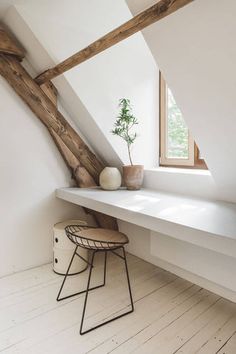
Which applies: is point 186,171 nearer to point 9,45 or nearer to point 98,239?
point 98,239

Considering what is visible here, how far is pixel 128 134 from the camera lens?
2764mm

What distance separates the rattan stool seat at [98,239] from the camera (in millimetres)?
1951

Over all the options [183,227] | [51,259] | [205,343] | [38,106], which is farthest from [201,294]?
[38,106]

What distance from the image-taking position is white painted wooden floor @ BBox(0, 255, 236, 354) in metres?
1.72

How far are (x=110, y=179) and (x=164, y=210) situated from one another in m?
0.90

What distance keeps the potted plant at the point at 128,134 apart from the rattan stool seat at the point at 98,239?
0.64 meters

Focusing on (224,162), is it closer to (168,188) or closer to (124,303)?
(168,188)

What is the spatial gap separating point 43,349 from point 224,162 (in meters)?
1.65

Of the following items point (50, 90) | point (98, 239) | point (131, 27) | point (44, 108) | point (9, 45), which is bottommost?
point (98, 239)

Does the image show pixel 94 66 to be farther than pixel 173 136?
No

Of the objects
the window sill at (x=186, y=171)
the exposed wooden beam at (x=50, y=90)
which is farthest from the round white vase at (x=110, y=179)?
the exposed wooden beam at (x=50, y=90)

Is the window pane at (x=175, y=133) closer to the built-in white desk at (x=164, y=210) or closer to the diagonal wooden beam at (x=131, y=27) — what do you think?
the built-in white desk at (x=164, y=210)

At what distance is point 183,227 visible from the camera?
5.30 feet

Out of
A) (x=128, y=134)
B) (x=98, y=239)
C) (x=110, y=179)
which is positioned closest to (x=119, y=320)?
(x=98, y=239)
